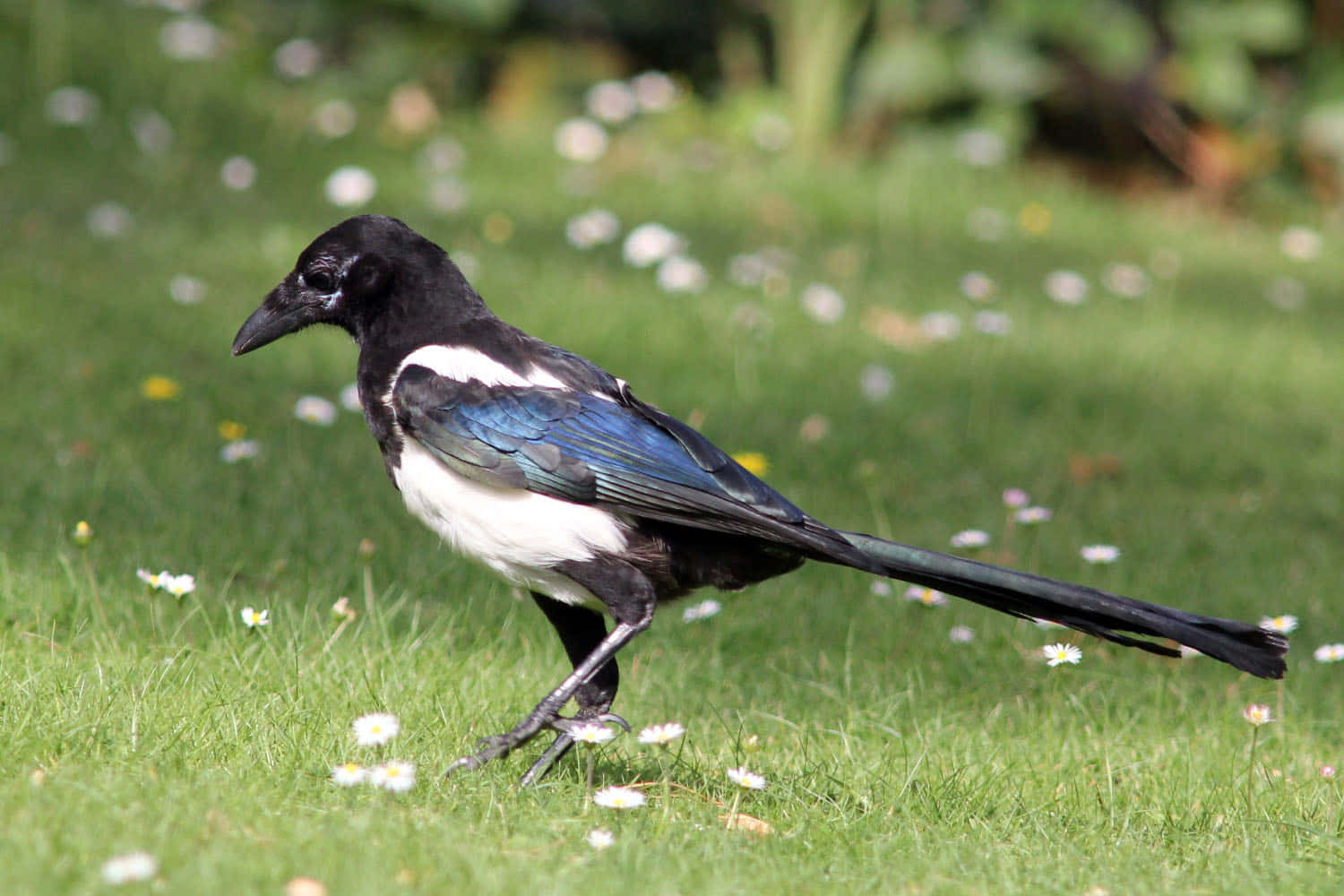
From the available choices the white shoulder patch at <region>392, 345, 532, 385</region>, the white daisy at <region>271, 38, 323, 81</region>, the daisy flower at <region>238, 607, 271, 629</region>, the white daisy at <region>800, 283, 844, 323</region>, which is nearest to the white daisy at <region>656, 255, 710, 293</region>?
the white daisy at <region>800, 283, 844, 323</region>

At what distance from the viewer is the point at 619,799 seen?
243 cm

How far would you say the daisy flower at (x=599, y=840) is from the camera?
2.33 m

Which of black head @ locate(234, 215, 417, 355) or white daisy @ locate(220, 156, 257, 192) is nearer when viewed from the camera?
black head @ locate(234, 215, 417, 355)

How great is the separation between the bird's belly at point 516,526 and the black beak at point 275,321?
43cm

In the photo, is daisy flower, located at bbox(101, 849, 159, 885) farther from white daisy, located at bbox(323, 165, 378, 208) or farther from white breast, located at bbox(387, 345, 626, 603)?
white daisy, located at bbox(323, 165, 378, 208)

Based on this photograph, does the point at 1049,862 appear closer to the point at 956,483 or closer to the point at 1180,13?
the point at 956,483

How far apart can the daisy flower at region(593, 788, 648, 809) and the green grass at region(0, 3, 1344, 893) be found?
0.16ft

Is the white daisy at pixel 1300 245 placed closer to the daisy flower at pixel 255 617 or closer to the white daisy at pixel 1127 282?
the white daisy at pixel 1127 282

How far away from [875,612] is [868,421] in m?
1.37

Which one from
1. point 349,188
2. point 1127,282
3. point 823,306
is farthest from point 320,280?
point 1127,282

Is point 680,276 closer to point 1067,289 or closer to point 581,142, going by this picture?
point 1067,289

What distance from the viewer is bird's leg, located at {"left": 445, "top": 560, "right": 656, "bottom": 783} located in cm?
263

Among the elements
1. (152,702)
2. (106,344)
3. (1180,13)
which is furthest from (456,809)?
(1180,13)

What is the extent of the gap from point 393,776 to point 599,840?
310mm
